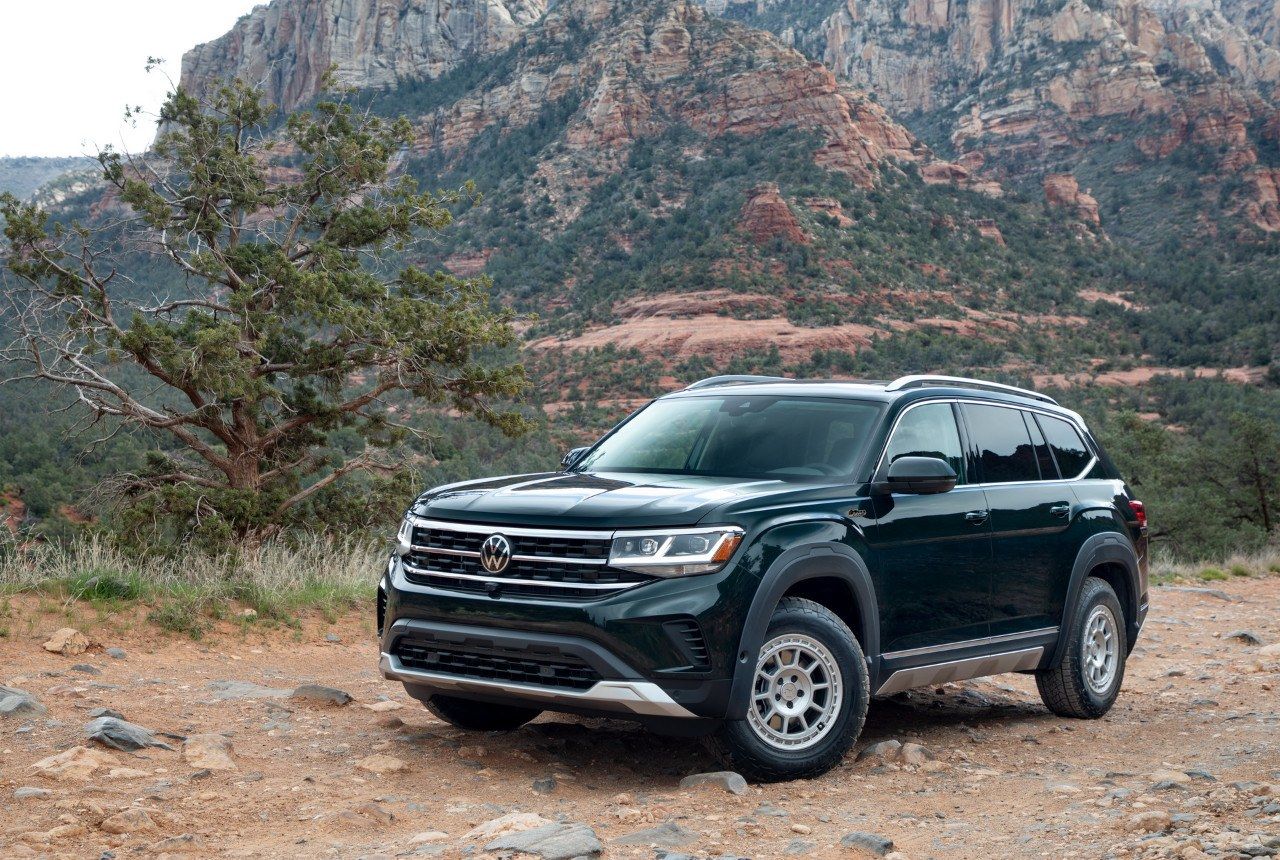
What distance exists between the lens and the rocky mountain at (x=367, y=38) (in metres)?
132

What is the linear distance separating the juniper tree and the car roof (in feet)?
38.9

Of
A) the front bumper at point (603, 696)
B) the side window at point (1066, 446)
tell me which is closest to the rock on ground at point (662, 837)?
the front bumper at point (603, 696)

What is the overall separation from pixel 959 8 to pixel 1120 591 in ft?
510

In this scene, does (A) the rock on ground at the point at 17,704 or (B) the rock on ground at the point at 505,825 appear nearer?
(B) the rock on ground at the point at 505,825

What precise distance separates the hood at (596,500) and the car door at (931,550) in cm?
59

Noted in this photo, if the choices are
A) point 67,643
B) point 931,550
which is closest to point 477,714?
point 931,550

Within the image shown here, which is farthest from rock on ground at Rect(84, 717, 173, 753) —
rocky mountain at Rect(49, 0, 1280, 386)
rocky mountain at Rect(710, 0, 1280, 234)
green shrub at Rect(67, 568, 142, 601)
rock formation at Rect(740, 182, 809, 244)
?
rocky mountain at Rect(710, 0, 1280, 234)

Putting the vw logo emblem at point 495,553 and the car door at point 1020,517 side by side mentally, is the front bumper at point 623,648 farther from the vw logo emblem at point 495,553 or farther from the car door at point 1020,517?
the car door at point 1020,517

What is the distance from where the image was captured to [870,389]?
21.3 ft

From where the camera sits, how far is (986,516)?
6543mm

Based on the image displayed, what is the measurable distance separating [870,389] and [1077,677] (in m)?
2.29

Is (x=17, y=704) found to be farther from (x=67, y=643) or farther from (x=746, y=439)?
(x=746, y=439)

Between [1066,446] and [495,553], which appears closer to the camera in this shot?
[495,553]

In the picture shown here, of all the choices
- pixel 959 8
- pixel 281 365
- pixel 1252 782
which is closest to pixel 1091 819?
pixel 1252 782
